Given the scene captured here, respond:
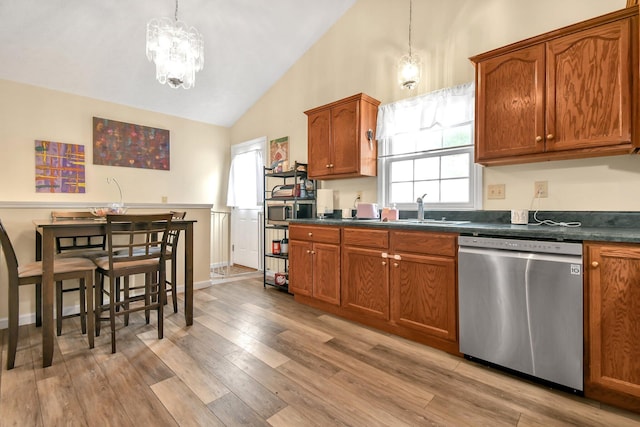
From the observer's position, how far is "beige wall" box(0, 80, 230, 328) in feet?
8.88

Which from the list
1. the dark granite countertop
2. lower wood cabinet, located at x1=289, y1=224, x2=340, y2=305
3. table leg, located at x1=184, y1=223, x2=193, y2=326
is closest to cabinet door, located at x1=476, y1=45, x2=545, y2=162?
the dark granite countertop

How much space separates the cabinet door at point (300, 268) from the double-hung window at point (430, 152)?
974 mm

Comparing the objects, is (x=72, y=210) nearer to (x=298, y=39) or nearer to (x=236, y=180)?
(x=236, y=180)

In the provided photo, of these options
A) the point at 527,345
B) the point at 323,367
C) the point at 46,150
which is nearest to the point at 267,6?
the point at 46,150

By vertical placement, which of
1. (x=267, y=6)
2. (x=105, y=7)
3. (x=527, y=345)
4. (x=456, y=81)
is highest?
(x=267, y=6)

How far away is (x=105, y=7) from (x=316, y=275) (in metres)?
3.46

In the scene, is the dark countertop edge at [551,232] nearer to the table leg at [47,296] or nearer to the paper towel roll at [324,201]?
the paper towel roll at [324,201]

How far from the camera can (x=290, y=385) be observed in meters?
1.75

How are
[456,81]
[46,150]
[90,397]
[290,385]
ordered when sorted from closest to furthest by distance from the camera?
[90,397]
[290,385]
[456,81]
[46,150]

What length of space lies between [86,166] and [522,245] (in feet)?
16.3

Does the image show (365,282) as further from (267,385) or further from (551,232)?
(551,232)

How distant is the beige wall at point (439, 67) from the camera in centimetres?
212

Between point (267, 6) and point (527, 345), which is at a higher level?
point (267, 6)

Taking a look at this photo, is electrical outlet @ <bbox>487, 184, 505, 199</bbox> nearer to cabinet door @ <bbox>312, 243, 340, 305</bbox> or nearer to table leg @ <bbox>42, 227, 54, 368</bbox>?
cabinet door @ <bbox>312, 243, 340, 305</bbox>
